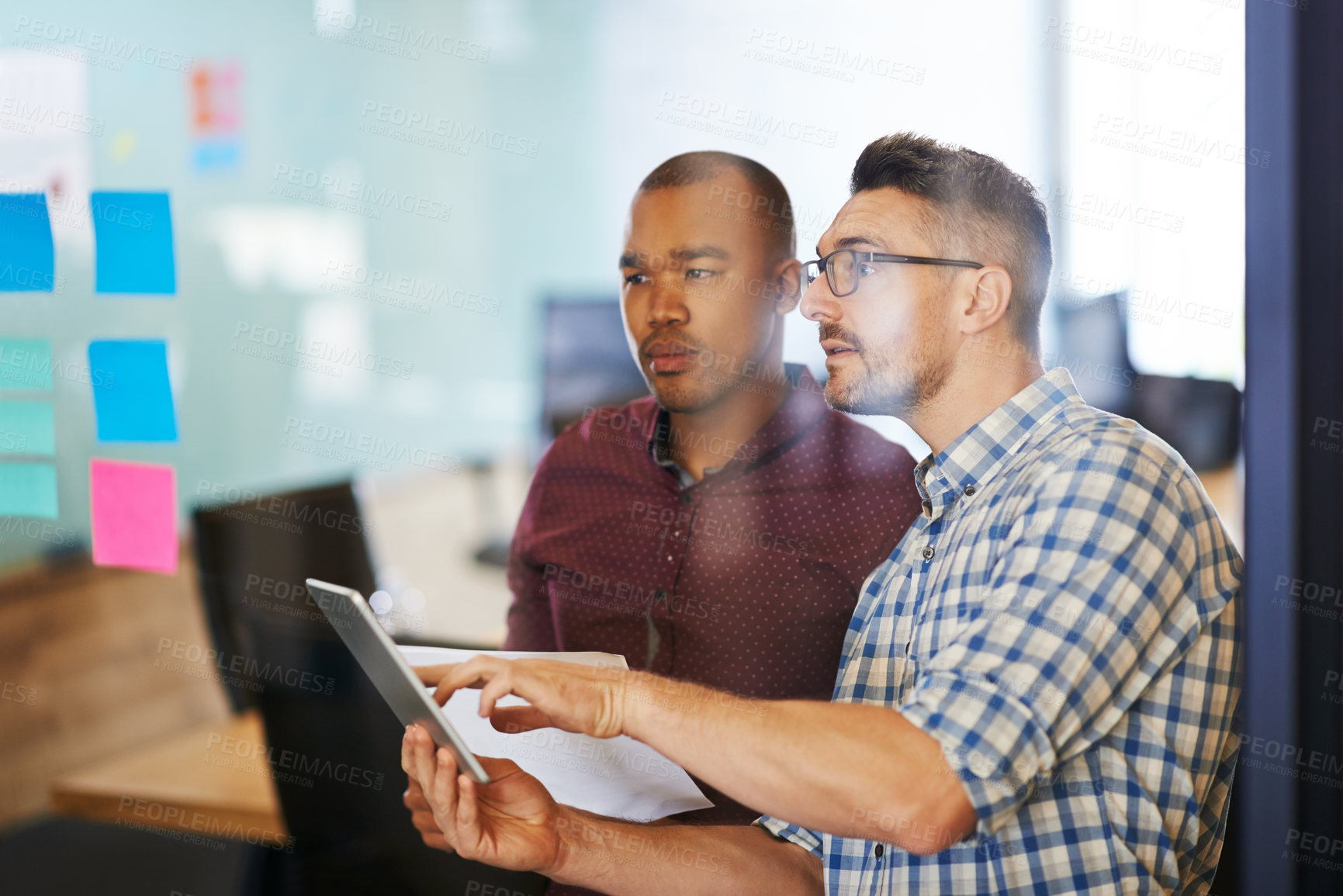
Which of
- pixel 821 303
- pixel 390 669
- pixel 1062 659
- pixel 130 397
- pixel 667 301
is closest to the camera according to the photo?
pixel 1062 659

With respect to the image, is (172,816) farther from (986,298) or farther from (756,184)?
(986,298)

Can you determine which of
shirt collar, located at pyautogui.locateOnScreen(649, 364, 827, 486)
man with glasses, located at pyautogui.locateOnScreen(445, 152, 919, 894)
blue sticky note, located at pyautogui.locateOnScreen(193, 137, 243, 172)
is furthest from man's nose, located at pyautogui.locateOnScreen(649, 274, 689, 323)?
blue sticky note, located at pyautogui.locateOnScreen(193, 137, 243, 172)

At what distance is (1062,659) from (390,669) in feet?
1.73

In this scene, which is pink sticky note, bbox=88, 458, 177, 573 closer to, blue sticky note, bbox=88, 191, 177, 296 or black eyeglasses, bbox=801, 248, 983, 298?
blue sticky note, bbox=88, 191, 177, 296

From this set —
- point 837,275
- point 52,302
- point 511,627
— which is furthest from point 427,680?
point 52,302

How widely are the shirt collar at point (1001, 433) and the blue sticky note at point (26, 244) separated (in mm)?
1202

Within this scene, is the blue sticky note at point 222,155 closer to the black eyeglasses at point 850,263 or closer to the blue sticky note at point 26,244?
the blue sticky note at point 26,244

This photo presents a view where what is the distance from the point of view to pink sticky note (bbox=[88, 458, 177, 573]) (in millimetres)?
1361

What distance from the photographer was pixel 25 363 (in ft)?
4.58

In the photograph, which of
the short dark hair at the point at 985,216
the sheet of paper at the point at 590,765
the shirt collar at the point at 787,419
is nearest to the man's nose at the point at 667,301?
the shirt collar at the point at 787,419

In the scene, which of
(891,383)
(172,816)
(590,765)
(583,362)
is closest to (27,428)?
(172,816)

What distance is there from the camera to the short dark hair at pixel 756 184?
40.1 inches

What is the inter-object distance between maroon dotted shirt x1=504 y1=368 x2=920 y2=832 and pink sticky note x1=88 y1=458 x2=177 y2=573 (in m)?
0.57

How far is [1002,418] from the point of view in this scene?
2.96 feet
